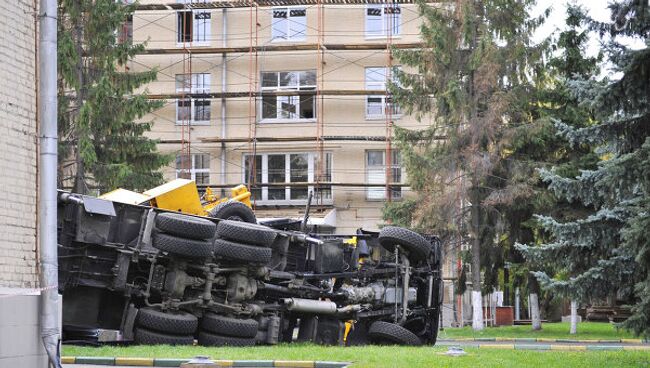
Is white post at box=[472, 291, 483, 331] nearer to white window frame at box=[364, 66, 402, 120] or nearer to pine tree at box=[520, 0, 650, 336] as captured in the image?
white window frame at box=[364, 66, 402, 120]

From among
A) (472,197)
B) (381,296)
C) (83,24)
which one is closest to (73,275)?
(381,296)

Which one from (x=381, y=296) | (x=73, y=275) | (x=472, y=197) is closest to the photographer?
(x=73, y=275)

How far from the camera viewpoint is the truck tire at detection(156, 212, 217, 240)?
17750 mm

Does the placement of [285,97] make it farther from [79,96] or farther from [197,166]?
[79,96]

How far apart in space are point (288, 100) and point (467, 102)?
12.2 metres

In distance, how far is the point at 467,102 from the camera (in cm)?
3797

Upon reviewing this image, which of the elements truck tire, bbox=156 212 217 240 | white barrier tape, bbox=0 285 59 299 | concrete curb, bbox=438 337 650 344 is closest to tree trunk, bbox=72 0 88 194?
concrete curb, bbox=438 337 650 344

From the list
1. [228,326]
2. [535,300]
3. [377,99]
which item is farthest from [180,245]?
[377,99]

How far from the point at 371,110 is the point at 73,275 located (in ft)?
104

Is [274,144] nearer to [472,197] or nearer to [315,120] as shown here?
[315,120]

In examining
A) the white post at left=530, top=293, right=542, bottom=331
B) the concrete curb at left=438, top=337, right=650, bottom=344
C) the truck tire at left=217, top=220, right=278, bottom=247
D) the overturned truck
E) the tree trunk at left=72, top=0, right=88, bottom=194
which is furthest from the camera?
the white post at left=530, top=293, right=542, bottom=331

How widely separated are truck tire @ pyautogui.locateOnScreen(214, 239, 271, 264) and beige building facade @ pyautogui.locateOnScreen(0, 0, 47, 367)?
625 centimetres

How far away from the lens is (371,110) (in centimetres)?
4812

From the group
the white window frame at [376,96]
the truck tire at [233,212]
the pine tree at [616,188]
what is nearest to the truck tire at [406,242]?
the pine tree at [616,188]
